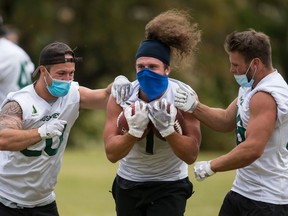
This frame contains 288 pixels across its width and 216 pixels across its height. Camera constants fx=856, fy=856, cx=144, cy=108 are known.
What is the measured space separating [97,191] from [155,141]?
737cm

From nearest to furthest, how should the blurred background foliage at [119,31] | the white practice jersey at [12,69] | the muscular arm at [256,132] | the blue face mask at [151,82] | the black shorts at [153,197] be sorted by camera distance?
1. the muscular arm at [256,132]
2. the blue face mask at [151,82]
3. the black shorts at [153,197]
4. the white practice jersey at [12,69]
5. the blurred background foliage at [119,31]

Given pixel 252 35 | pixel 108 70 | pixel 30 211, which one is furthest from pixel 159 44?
pixel 108 70

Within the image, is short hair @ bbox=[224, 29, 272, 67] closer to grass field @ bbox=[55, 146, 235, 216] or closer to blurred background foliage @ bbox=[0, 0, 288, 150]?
grass field @ bbox=[55, 146, 235, 216]

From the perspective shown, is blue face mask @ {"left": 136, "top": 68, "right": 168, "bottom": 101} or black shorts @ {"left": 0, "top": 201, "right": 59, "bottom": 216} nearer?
blue face mask @ {"left": 136, "top": 68, "right": 168, "bottom": 101}

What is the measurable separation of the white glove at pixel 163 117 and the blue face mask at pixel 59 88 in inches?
35.4

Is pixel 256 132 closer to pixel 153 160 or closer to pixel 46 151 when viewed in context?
pixel 153 160

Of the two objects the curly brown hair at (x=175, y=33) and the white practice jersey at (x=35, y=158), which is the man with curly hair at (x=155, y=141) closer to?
the curly brown hair at (x=175, y=33)

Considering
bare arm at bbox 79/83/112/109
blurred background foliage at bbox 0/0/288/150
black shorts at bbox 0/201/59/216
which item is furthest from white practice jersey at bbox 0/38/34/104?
blurred background foliage at bbox 0/0/288/150

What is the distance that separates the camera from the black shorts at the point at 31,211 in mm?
6992

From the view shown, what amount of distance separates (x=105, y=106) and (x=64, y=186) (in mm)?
7386

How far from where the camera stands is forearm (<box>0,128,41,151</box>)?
6.57 meters

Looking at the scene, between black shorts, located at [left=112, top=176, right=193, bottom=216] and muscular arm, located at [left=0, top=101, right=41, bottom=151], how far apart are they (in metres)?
0.84

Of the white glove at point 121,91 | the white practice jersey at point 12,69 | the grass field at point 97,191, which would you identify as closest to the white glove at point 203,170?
the white glove at point 121,91

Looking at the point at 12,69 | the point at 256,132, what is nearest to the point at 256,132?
the point at 256,132
